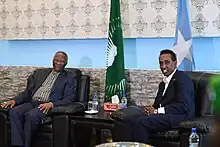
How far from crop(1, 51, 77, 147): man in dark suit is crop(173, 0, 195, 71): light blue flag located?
132 cm

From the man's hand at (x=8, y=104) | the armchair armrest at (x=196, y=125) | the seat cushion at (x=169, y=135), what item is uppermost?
the man's hand at (x=8, y=104)

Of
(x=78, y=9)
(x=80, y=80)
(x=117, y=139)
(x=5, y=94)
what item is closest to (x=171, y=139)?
(x=117, y=139)

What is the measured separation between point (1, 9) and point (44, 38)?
89cm

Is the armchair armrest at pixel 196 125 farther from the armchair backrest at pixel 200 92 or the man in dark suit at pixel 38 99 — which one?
the man in dark suit at pixel 38 99

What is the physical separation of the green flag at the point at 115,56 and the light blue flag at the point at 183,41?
0.67m

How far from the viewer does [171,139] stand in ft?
10.7

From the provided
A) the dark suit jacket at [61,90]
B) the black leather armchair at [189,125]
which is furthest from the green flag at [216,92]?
the dark suit jacket at [61,90]

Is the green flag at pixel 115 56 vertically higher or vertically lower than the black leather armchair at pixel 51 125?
higher

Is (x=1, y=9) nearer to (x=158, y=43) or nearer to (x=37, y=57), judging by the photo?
(x=37, y=57)

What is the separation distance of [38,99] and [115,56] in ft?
3.66

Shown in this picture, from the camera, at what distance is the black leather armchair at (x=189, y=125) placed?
3.09 meters

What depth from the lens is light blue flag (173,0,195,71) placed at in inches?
153

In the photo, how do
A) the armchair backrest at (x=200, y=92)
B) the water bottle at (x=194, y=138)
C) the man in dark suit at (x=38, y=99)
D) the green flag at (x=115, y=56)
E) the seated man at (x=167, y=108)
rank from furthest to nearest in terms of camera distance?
the green flag at (x=115, y=56), the man in dark suit at (x=38, y=99), the armchair backrest at (x=200, y=92), the seated man at (x=167, y=108), the water bottle at (x=194, y=138)

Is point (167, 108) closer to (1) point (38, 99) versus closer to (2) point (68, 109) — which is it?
(2) point (68, 109)
